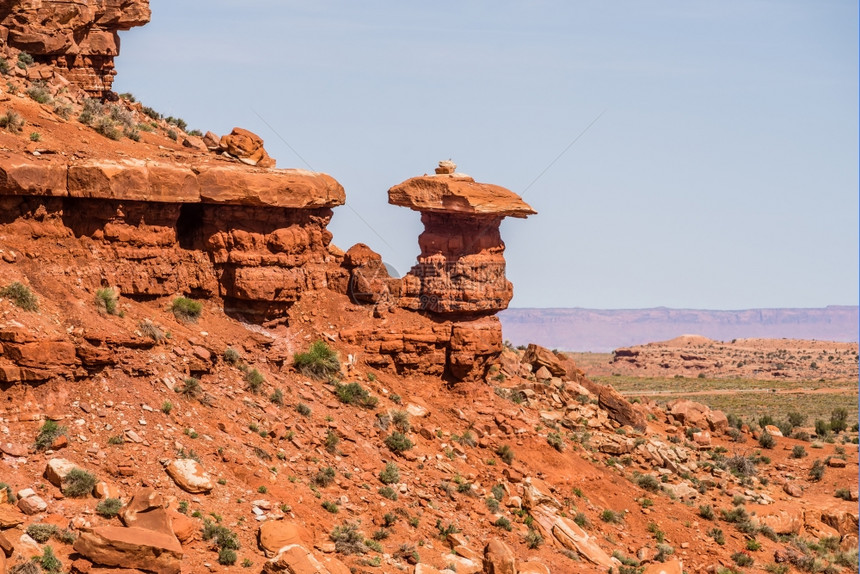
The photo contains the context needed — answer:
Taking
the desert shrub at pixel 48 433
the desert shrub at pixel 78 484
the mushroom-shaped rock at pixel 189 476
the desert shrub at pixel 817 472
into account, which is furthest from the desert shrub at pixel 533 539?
the desert shrub at pixel 817 472

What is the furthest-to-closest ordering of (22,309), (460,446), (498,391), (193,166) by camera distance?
(498,391) < (460,446) < (193,166) < (22,309)

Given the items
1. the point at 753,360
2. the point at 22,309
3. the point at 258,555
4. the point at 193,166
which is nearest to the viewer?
the point at 258,555

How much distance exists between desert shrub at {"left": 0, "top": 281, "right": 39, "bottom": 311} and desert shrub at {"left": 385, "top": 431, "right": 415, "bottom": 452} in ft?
29.1

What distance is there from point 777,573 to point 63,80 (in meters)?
21.8

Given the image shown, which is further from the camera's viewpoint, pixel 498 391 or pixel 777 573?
pixel 498 391

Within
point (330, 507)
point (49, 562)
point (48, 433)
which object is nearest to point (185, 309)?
point (330, 507)

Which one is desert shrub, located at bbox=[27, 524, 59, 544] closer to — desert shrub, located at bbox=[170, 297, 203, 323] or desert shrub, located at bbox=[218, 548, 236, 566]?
desert shrub, located at bbox=[218, 548, 236, 566]

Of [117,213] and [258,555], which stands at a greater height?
[117,213]

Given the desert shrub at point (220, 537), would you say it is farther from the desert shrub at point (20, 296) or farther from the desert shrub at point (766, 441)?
the desert shrub at point (766, 441)

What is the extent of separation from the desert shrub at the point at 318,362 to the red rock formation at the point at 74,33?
9.53m

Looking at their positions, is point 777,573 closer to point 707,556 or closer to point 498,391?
point 707,556

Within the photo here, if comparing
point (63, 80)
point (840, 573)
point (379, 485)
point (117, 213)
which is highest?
point (63, 80)

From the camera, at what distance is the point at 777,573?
34469 millimetres

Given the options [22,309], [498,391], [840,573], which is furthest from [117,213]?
[840,573]
